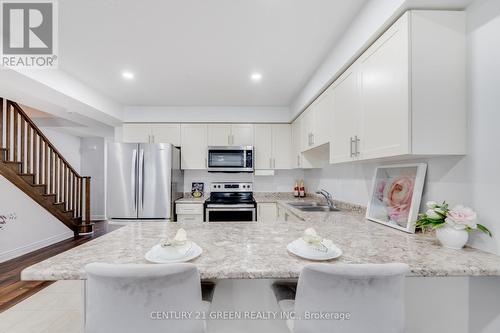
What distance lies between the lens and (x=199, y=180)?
421 centimetres

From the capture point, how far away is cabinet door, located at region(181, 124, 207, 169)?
3920 millimetres

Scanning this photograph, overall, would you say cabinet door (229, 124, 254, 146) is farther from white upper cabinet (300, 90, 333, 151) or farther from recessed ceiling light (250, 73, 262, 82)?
recessed ceiling light (250, 73, 262, 82)

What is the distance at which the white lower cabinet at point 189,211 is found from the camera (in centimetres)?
355

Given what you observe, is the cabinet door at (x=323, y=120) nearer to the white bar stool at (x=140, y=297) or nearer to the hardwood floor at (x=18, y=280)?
the white bar stool at (x=140, y=297)

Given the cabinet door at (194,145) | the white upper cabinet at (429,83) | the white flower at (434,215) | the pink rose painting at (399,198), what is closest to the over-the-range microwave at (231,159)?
the cabinet door at (194,145)

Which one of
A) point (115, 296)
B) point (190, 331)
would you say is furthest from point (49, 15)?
point (190, 331)

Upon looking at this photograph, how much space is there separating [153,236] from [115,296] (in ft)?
2.28

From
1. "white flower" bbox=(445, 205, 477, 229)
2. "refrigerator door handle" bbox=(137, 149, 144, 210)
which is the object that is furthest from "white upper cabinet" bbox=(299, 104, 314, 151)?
"refrigerator door handle" bbox=(137, 149, 144, 210)

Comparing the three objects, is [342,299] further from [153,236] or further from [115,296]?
[153,236]

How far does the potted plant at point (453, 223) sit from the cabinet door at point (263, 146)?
2.77 meters

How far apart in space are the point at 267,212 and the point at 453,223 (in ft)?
8.24

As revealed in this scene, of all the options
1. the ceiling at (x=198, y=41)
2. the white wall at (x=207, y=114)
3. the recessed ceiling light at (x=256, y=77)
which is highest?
the ceiling at (x=198, y=41)

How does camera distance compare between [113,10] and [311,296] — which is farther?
[113,10]

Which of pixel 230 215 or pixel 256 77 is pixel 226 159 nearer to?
pixel 230 215
